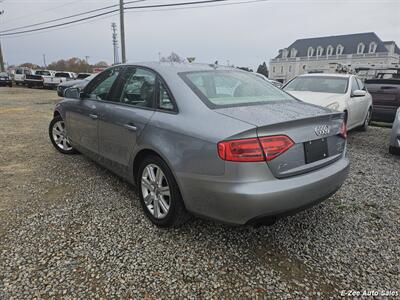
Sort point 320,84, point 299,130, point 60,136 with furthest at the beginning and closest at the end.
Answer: point 320,84 → point 60,136 → point 299,130

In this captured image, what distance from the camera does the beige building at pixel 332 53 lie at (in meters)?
55.8

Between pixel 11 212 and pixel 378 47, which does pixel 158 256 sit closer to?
pixel 11 212

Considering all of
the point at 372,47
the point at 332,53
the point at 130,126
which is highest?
the point at 372,47

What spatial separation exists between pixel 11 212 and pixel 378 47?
67.5 meters

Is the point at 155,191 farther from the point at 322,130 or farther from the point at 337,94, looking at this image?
the point at 337,94

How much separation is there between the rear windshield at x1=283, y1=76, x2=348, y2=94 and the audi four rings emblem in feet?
14.5

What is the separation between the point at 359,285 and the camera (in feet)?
6.68

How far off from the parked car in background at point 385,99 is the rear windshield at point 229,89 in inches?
248

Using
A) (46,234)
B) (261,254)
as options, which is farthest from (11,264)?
(261,254)

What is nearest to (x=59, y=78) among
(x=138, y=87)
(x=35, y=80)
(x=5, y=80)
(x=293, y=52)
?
(x=35, y=80)

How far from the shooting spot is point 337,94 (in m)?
6.10

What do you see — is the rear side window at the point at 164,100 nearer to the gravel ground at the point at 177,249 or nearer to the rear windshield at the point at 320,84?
the gravel ground at the point at 177,249

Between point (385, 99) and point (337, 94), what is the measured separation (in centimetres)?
281

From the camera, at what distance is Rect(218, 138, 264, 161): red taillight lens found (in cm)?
196
